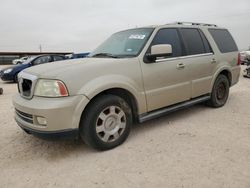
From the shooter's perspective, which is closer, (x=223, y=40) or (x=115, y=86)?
(x=115, y=86)

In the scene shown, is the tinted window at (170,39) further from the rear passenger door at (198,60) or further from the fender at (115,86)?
the fender at (115,86)

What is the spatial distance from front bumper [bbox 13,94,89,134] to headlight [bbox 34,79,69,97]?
5 cm

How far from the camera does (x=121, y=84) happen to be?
345 cm

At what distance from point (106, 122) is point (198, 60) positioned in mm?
2355

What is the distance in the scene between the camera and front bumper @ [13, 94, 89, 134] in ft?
9.69

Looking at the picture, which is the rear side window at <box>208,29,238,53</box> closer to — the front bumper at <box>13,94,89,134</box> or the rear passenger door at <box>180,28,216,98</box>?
the rear passenger door at <box>180,28,216,98</box>

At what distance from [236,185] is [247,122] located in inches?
88.9

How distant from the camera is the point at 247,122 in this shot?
4.43 metres

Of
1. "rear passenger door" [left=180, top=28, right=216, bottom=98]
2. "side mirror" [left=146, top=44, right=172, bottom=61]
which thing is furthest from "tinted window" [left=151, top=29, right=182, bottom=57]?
"side mirror" [left=146, top=44, right=172, bottom=61]

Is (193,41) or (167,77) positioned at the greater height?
(193,41)

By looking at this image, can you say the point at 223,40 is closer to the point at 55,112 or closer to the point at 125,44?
the point at 125,44

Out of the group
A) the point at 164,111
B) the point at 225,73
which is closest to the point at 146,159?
the point at 164,111

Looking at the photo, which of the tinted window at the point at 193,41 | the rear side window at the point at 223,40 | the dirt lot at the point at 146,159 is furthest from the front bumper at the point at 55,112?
the rear side window at the point at 223,40

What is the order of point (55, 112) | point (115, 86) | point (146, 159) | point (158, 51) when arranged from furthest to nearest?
1. point (158, 51)
2. point (115, 86)
3. point (146, 159)
4. point (55, 112)
